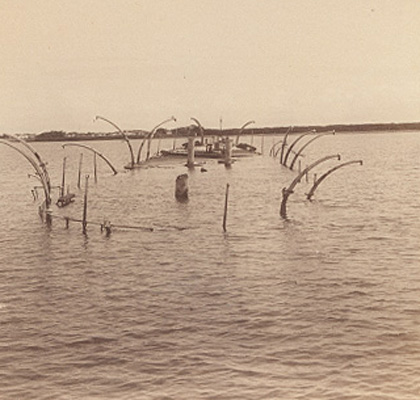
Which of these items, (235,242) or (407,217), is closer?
(235,242)

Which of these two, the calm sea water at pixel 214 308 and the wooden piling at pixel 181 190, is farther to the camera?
the wooden piling at pixel 181 190

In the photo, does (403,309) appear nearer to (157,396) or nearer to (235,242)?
(157,396)

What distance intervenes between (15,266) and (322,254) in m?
15.0

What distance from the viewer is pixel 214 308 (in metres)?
20.7

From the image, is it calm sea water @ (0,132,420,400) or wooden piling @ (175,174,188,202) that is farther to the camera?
wooden piling @ (175,174,188,202)

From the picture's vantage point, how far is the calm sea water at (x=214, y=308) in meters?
15.2

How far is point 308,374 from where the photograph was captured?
1530cm

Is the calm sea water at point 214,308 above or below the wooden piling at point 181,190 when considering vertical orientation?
below

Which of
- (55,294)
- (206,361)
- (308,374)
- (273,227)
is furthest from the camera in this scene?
(273,227)

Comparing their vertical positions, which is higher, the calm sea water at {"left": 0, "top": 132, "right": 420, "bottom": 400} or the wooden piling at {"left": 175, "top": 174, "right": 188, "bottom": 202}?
the wooden piling at {"left": 175, "top": 174, "right": 188, "bottom": 202}

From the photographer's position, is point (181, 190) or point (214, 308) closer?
point (214, 308)

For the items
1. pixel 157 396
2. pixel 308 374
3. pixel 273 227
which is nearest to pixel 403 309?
pixel 308 374

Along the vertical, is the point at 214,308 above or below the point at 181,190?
below

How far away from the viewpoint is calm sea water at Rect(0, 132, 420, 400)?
15.2 metres
